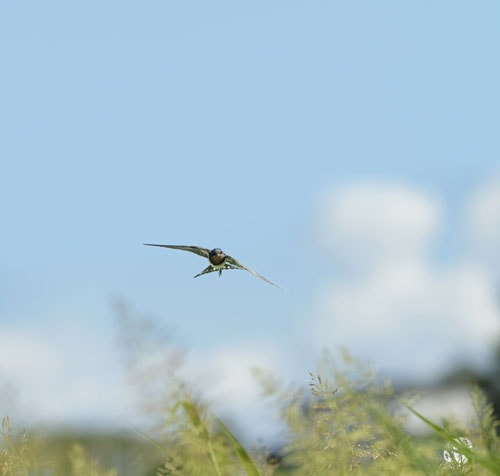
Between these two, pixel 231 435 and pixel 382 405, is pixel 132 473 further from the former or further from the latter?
pixel 382 405

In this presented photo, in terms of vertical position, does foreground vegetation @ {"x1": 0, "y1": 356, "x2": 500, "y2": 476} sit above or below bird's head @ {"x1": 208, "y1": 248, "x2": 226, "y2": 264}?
above

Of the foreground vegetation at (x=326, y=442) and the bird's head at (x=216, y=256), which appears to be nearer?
the foreground vegetation at (x=326, y=442)

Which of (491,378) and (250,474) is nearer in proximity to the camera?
(250,474)

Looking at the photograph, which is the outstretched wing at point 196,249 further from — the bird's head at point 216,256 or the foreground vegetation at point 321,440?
the foreground vegetation at point 321,440

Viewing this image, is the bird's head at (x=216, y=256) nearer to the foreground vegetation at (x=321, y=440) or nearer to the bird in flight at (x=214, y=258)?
the bird in flight at (x=214, y=258)

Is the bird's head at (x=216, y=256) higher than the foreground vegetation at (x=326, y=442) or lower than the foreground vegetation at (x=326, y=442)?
lower

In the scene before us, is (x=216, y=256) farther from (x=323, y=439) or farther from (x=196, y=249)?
(x=323, y=439)

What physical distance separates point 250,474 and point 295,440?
18 cm

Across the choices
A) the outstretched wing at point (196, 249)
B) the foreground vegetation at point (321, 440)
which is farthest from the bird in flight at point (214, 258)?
the foreground vegetation at point (321, 440)

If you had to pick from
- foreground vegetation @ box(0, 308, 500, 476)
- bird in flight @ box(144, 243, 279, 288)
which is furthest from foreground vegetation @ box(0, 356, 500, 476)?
bird in flight @ box(144, 243, 279, 288)

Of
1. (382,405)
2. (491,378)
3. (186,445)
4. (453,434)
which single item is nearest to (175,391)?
(186,445)

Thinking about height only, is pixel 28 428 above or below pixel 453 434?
below

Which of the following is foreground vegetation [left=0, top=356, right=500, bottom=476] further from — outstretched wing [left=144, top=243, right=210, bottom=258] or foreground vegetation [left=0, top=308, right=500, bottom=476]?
outstretched wing [left=144, top=243, right=210, bottom=258]

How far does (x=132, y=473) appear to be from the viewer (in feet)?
11.5
